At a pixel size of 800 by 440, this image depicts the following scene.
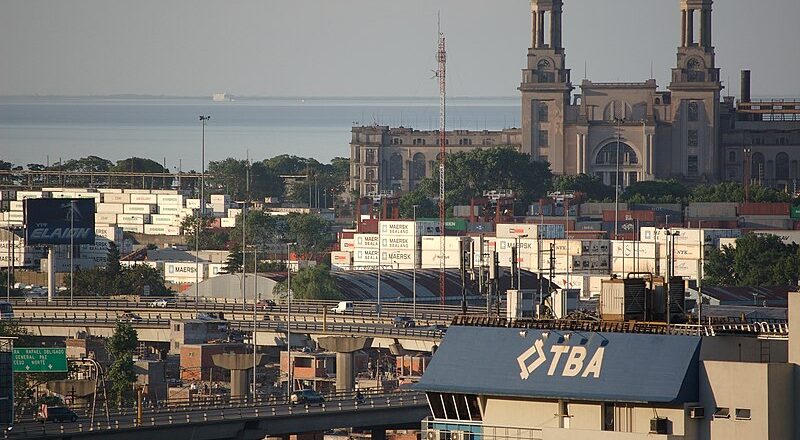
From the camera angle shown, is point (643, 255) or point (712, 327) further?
point (643, 255)

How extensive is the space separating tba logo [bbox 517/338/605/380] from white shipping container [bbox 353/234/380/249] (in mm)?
144702

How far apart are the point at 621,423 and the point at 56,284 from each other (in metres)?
134

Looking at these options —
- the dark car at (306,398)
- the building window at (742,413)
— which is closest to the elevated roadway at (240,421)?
the dark car at (306,398)

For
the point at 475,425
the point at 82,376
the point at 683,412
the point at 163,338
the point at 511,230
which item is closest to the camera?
the point at 683,412

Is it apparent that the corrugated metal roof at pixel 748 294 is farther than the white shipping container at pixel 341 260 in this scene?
No

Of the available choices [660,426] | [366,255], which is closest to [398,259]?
[366,255]

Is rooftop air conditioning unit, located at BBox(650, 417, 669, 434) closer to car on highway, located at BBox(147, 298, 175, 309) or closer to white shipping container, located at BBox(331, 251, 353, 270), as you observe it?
car on highway, located at BBox(147, 298, 175, 309)

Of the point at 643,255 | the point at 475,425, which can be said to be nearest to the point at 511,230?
the point at 643,255

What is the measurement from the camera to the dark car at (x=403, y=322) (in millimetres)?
112188

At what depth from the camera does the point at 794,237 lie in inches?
6949

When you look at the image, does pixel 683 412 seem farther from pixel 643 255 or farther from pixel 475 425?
pixel 643 255

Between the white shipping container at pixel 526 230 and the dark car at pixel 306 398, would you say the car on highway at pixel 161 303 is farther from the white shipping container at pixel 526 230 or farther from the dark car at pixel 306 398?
the dark car at pixel 306 398

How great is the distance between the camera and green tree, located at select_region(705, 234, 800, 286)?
6181 inches

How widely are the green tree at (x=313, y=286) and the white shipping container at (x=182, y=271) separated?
96.9 feet
